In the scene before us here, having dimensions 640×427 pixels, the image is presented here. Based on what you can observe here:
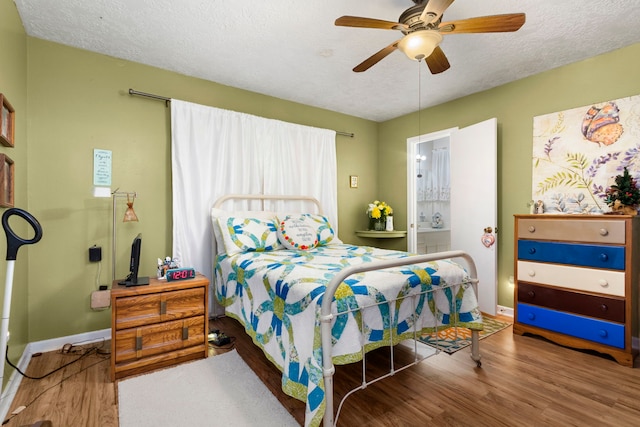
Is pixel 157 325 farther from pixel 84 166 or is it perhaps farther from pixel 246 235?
pixel 84 166

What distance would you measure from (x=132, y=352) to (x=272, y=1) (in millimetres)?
2503

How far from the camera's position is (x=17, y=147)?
7.09 feet

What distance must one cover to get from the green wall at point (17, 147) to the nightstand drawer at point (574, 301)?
12.4 ft

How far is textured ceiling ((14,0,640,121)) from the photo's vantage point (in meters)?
2.09

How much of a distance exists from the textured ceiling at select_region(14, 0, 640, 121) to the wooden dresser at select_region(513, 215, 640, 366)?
4.72 ft

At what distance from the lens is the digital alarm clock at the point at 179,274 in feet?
7.72

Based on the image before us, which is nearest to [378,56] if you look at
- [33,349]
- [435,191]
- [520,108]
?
[520,108]

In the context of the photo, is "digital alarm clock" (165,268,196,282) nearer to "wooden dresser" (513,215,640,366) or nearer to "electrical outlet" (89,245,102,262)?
"electrical outlet" (89,245,102,262)

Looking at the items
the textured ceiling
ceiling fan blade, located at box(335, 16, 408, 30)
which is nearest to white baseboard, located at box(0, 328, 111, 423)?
the textured ceiling

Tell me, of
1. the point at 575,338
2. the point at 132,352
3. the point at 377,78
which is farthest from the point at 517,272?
the point at 132,352

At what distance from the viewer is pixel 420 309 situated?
1939 millimetres

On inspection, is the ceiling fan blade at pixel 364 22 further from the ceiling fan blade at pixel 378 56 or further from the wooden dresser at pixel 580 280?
the wooden dresser at pixel 580 280

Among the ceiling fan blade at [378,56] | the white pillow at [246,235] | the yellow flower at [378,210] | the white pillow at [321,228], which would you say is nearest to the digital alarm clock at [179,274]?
the white pillow at [246,235]

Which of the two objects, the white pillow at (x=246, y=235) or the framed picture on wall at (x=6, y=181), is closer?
the framed picture on wall at (x=6, y=181)
